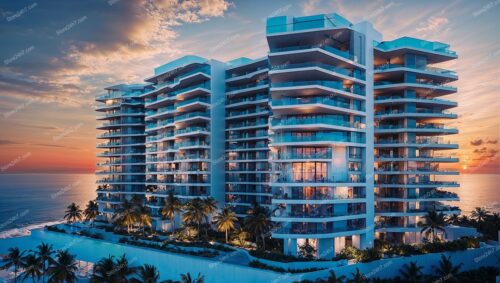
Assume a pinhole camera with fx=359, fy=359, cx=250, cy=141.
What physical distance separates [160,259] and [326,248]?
22.2 meters

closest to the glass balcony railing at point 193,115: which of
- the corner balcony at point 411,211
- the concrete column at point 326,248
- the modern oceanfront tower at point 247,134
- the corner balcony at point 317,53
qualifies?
the modern oceanfront tower at point 247,134

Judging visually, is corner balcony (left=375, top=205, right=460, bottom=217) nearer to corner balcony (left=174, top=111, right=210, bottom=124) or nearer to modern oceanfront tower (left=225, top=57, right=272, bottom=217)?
modern oceanfront tower (left=225, top=57, right=272, bottom=217)

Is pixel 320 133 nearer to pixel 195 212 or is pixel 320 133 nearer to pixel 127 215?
pixel 195 212

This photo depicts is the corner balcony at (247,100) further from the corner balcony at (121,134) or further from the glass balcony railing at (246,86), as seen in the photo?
the corner balcony at (121,134)

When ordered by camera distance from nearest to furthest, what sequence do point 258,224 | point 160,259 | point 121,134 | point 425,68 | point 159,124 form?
point 258,224 → point 160,259 → point 425,68 → point 159,124 → point 121,134

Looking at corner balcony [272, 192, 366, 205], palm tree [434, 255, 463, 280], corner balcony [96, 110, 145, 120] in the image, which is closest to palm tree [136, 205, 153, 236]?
corner balcony [272, 192, 366, 205]

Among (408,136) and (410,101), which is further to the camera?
(408,136)

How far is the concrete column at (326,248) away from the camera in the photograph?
158 ft

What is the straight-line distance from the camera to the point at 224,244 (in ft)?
172

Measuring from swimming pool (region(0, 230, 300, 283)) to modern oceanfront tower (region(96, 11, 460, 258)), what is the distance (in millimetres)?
9366

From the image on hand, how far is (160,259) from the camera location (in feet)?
155

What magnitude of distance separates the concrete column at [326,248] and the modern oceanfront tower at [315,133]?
5.7 inches

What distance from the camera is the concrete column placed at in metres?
48.2

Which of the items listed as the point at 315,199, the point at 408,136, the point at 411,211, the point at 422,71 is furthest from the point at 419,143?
the point at 315,199
